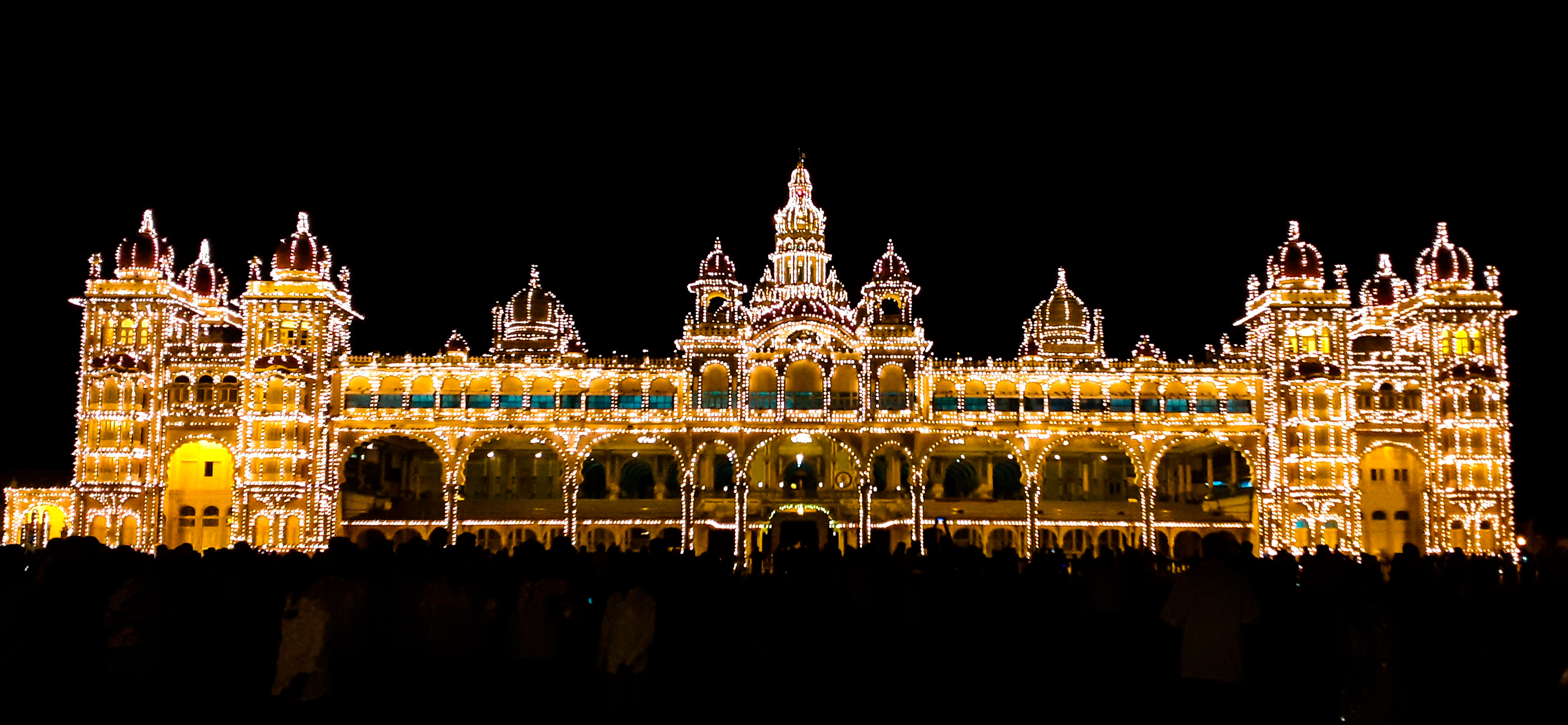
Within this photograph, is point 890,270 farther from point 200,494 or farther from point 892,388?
point 200,494

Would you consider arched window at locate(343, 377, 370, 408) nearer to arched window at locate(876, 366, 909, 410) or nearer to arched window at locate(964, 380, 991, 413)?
arched window at locate(876, 366, 909, 410)

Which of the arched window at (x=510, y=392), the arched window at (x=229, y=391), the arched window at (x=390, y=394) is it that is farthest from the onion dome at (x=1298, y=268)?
the arched window at (x=229, y=391)

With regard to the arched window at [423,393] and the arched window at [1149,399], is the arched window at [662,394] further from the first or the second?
the arched window at [1149,399]

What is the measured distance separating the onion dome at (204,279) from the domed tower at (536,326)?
1120 cm

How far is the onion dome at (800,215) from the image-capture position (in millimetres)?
53469

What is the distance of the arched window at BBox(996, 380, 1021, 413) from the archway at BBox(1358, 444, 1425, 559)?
12409 millimetres

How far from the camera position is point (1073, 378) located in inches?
1889

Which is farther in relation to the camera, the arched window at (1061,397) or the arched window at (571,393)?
the arched window at (1061,397)

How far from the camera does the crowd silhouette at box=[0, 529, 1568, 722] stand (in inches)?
462

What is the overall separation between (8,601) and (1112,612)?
511 inches

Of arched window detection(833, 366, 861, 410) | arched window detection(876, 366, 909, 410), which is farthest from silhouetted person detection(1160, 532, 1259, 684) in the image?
arched window detection(876, 366, 909, 410)

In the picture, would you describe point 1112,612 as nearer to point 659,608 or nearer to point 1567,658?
point 1567,658

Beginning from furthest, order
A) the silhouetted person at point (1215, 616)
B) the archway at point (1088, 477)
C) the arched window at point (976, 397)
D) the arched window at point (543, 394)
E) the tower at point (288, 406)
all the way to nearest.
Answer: the archway at point (1088, 477)
the arched window at point (976, 397)
the arched window at point (543, 394)
the tower at point (288, 406)
the silhouetted person at point (1215, 616)

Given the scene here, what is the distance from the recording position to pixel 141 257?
4700 cm
